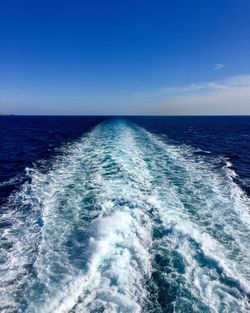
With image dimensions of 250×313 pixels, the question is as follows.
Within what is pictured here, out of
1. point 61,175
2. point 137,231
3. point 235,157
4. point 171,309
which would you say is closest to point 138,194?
point 137,231

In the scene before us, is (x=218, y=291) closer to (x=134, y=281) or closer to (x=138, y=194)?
(x=134, y=281)

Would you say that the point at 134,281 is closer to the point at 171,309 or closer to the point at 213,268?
the point at 171,309

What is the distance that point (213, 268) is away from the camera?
596 centimetres

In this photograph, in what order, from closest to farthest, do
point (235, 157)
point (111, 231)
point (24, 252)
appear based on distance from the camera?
1. point (24, 252)
2. point (111, 231)
3. point (235, 157)

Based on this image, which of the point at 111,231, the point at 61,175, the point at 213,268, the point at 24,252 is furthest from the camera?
the point at 61,175

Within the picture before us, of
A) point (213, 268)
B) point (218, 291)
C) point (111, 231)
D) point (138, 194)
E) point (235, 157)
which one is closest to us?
point (218, 291)

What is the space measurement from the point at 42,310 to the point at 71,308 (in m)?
0.53

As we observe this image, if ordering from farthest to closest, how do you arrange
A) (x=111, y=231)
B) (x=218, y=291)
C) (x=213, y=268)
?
(x=111, y=231), (x=213, y=268), (x=218, y=291)

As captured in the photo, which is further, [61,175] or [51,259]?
[61,175]

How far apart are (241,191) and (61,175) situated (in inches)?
348

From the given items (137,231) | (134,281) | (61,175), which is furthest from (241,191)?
(61,175)

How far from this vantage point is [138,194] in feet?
34.1

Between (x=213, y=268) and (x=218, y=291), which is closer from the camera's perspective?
(x=218, y=291)

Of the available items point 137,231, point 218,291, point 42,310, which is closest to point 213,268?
point 218,291
